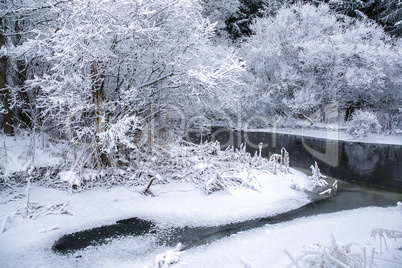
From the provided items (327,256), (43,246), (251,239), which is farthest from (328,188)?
(43,246)

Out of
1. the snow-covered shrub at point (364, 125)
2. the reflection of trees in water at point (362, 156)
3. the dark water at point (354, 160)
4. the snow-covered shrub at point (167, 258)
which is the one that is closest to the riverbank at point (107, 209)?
the snow-covered shrub at point (167, 258)

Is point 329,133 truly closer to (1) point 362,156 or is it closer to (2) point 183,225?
(1) point 362,156

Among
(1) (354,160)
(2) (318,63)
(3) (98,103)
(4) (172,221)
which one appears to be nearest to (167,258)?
(4) (172,221)

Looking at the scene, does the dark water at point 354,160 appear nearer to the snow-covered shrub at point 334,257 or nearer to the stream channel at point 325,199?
the stream channel at point 325,199

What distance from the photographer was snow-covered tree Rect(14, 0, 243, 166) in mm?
5188

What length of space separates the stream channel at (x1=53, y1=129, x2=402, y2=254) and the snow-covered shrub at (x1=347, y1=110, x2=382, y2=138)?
106 inches

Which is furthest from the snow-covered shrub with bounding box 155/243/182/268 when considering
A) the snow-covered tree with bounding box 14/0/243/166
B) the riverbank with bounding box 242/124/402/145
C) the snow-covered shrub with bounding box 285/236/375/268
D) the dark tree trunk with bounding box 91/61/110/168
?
the riverbank with bounding box 242/124/402/145

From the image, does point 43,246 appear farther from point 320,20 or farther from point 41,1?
point 320,20

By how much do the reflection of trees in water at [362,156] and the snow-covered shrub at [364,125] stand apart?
122cm

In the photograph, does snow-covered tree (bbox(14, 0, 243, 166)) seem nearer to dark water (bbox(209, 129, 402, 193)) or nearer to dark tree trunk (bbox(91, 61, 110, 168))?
dark tree trunk (bbox(91, 61, 110, 168))

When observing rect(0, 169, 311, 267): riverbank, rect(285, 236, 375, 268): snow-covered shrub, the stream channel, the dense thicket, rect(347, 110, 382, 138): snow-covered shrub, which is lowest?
the stream channel

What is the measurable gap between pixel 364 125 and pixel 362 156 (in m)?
5.29

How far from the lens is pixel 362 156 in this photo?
12.9 m

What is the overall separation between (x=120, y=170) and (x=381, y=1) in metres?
26.5
